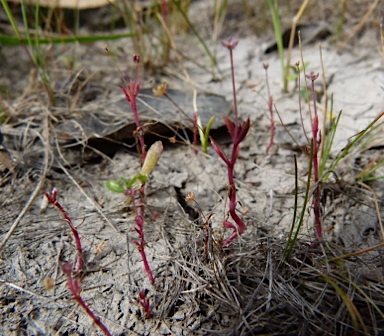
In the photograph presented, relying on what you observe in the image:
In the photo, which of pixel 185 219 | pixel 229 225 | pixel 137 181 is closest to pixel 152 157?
pixel 137 181

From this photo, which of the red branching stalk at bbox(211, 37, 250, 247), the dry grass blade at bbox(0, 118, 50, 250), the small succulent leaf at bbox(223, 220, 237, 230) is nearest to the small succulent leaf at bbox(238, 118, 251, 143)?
the red branching stalk at bbox(211, 37, 250, 247)

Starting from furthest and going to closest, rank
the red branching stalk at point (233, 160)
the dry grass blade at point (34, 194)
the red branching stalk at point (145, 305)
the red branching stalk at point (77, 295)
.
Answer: the dry grass blade at point (34, 194)
the red branching stalk at point (233, 160)
the red branching stalk at point (145, 305)
the red branching stalk at point (77, 295)

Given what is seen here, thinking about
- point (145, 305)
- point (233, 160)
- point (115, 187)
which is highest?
point (233, 160)

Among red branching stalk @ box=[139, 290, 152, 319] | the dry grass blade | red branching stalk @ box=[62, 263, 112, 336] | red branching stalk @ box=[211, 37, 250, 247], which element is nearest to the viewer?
red branching stalk @ box=[62, 263, 112, 336]

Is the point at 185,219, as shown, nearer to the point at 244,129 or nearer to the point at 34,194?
the point at 244,129

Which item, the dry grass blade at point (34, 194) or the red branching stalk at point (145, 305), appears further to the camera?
the dry grass blade at point (34, 194)

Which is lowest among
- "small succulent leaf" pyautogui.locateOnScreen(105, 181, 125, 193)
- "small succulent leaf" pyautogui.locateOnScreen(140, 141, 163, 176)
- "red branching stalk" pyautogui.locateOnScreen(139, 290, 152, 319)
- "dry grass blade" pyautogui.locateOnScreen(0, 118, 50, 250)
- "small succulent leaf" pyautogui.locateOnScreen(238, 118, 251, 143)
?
"red branching stalk" pyautogui.locateOnScreen(139, 290, 152, 319)

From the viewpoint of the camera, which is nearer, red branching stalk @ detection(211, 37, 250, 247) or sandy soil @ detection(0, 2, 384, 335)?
sandy soil @ detection(0, 2, 384, 335)

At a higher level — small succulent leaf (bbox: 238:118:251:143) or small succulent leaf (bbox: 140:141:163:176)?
small succulent leaf (bbox: 238:118:251:143)

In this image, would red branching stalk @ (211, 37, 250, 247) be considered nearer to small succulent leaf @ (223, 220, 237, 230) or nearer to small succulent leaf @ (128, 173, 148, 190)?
small succulent leaf @ (223, 220, 237, 230)

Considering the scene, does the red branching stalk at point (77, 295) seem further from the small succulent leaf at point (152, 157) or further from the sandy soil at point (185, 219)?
the small succulent leaf at point (152, 157)

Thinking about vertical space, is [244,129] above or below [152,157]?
above

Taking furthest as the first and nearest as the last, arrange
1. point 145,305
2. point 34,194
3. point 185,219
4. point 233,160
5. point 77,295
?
point 34,194, point 185,219, point 233,160, point 145,305, point 77,295

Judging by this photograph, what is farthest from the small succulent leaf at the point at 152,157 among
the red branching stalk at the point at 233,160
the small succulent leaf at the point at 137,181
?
the red branching stalk at the point at 233,160
